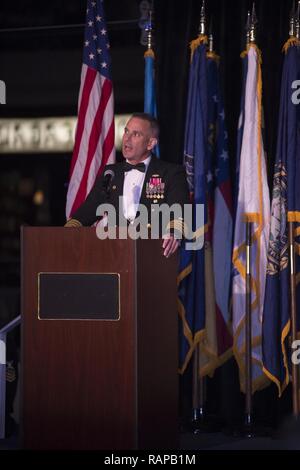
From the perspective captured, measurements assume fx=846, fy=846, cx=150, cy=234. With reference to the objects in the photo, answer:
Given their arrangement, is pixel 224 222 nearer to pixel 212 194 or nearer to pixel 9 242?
pixel 212 194

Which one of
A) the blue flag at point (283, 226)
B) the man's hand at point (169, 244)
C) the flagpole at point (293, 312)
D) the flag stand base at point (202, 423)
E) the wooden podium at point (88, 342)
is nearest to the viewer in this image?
the wooden podium at point (88, 342)

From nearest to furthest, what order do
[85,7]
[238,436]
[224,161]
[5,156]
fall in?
[238,436], [224,161], [85,7], [5,156]

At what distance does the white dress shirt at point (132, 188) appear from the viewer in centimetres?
469

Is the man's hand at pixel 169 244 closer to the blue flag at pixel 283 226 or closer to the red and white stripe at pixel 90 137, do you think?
the blue flag at pixel 283 226

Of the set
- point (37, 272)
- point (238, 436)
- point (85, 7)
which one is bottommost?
point (238, 436)

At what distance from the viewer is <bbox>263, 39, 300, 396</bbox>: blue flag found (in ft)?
17.0

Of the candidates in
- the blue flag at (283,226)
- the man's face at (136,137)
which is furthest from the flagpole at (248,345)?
the man's face at (136,137)

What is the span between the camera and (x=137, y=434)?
146 inches

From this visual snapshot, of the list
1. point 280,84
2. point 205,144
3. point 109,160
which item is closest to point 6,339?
point 109,160

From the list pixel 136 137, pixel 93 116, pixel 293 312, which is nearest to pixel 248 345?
pixel 293 312

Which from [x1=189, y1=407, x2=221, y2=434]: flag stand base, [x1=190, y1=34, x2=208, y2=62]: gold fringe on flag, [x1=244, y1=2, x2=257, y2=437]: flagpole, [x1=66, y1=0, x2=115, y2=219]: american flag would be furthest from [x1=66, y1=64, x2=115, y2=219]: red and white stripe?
[x1=189, y1=407, x2=221, y2=434]: flag stand base

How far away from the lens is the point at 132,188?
15.6 feet

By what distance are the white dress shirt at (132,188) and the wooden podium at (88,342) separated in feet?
2.71
